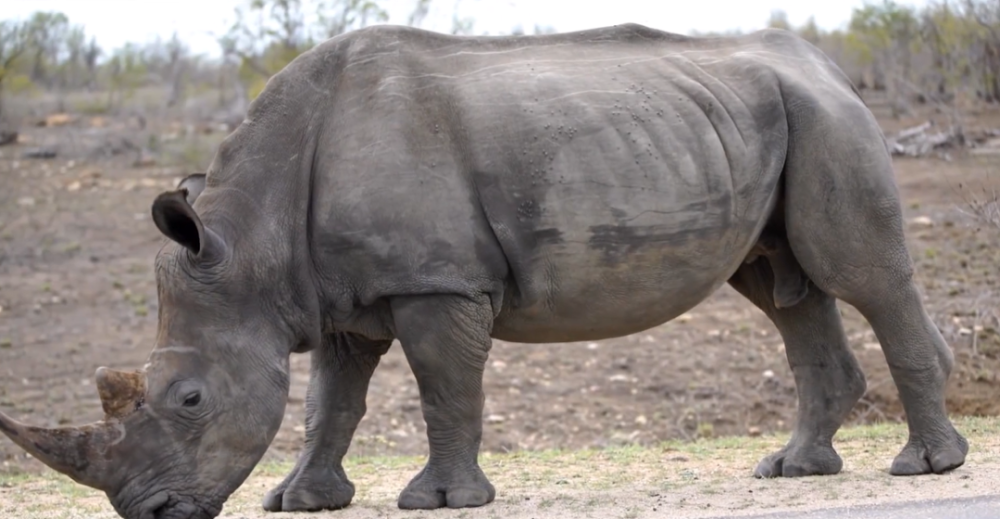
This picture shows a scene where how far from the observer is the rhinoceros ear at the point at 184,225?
5748mm

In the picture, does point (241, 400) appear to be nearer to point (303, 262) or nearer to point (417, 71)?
point (303, 262)

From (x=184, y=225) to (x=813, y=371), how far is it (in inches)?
132

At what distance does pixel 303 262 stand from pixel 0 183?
17.5 meters

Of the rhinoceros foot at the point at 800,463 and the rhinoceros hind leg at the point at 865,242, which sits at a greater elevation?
the rhinoceros hind leg at the point at 865,242

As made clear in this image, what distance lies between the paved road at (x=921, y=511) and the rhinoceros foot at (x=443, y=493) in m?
1.22

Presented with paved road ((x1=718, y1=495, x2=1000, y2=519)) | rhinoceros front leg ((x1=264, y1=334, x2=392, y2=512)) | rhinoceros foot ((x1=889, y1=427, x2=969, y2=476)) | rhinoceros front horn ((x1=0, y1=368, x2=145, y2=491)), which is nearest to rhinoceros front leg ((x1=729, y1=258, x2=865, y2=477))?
rhinoceros foot ((x1=889, y1=427, x2=969, y2=476))

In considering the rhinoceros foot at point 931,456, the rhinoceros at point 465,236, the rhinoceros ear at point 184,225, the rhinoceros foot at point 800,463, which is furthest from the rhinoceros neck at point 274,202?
the rhinoceros foot at point 931,456

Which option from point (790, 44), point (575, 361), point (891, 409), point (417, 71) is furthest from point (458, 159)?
point (575, 361)

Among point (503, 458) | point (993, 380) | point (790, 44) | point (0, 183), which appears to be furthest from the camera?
point (0, 183)

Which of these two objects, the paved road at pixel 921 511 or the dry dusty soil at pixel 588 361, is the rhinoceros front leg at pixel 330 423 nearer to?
the paved road at pixel 921 511

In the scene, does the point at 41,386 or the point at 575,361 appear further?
the point at 575,361

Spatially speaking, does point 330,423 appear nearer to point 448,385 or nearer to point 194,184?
point 448,385

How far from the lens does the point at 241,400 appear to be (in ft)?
19.6

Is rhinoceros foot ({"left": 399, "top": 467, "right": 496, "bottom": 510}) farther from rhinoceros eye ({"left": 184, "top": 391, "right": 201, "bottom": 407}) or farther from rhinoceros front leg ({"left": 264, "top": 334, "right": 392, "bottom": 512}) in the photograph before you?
rhinoceros eye ({"left": 184, "top": 391, "right": 201, "bottom": 407})
